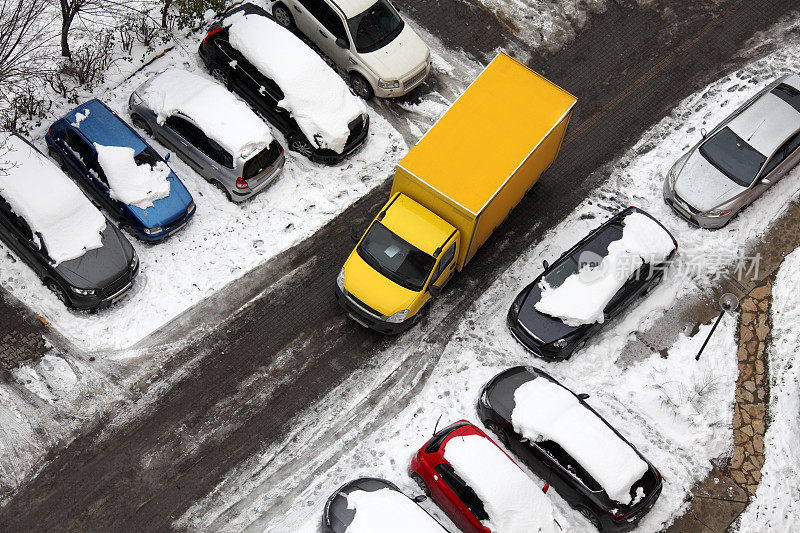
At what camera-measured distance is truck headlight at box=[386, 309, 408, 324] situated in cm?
1480

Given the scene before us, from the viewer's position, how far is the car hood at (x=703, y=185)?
54.9 ft

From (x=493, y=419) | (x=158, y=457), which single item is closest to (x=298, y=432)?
(x=158, y=457)

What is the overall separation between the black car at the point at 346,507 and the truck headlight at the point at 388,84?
943 centimetres

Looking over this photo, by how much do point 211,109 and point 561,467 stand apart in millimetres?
10508

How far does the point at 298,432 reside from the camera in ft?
47.7

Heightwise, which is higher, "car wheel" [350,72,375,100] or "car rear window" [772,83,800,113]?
"car rear window" [772,83,800,113]

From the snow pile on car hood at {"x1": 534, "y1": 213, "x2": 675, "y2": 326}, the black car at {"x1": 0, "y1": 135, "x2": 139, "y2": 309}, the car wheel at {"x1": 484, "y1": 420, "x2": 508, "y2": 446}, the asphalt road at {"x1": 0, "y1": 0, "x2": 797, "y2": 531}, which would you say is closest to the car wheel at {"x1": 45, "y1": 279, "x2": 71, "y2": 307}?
the black car at {"x1": 0, "y1": 135, "x2": 139, "y2": 309}

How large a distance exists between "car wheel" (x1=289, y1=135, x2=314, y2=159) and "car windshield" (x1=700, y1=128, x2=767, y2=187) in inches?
362


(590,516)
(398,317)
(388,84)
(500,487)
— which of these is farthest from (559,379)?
(388,84)

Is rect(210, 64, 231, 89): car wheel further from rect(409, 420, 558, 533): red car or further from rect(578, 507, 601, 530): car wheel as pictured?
rect(578, 507, 601, 530): car wheel

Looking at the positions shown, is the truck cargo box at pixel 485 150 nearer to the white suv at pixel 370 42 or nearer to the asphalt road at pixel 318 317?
the asphalt road at pixel 318 317

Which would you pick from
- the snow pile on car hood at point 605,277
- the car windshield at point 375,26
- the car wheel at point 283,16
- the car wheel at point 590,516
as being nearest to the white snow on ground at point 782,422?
the car wheel at point 590,516

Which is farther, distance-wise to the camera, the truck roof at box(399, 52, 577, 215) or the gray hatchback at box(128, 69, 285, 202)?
the gray hatchback at box(128, 69, 285, 202)

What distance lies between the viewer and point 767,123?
1711 centimetres
